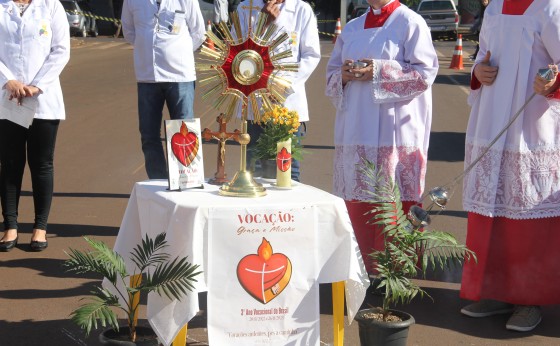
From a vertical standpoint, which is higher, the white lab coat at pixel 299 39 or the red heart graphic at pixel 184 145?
the white lab coat at pixel 299 39

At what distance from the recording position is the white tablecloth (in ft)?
14.7

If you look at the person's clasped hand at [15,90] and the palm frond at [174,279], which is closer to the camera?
the palm frond at [174,279]

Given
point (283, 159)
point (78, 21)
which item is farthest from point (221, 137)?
point (78, 21)

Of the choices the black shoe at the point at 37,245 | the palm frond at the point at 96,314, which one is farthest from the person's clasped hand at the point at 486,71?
the black shoe at the point at 37,245

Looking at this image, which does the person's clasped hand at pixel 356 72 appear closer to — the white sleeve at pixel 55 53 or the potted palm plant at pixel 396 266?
the potted palm plant at pixel 396 266

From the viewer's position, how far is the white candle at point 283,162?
5.04 meters

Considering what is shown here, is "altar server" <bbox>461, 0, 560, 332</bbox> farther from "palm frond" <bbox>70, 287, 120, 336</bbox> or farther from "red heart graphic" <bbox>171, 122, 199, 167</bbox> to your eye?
"palm frond" <bbox>70, 287, 120, 336</bbox>

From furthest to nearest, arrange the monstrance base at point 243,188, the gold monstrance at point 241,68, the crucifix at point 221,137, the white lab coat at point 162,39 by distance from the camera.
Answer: the white lab coat at point 162,39, the crucifix at point 221,137, the gold monstrance at point 241,68, the monstrance base at point 243,188

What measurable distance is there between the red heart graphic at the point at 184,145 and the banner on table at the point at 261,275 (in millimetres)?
503

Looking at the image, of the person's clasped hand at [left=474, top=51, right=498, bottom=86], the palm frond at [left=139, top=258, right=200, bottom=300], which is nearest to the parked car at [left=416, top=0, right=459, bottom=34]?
the person's clasped hand at [left=474, top=51, right=498, bottom=86]

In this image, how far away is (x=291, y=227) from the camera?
15.1 ft

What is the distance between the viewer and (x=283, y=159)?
5.05m

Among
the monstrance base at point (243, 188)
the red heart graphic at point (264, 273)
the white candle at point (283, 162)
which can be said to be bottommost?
the red heart graphic at point (264, 273)

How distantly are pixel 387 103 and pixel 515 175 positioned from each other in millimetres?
997
